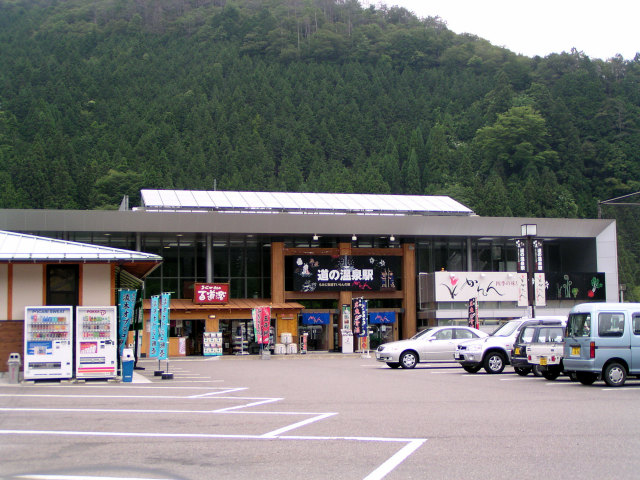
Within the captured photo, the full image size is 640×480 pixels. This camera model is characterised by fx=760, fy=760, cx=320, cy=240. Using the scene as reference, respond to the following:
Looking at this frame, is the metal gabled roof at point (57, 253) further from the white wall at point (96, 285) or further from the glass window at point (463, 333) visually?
the glass window at point (463, 333)

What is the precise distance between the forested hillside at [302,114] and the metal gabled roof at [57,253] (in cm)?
5540

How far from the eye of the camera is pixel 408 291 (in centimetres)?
4569

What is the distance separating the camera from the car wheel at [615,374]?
17859 mm

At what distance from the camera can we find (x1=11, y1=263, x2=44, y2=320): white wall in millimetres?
21359

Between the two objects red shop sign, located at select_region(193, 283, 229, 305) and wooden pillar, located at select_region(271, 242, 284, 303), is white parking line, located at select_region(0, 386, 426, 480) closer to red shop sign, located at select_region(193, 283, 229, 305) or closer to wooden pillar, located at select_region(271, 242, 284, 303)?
red shop sign, located at select_region(193, 283, 229, 305)

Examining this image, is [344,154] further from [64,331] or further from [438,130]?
[64,331]

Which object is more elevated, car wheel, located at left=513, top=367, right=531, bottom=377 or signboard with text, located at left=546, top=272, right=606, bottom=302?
signboard with text, located at left=546, top=272, right=606, bottom=302

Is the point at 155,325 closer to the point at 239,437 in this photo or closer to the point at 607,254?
the point at 239,437

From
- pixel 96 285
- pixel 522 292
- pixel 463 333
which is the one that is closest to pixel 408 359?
pixel 463 333

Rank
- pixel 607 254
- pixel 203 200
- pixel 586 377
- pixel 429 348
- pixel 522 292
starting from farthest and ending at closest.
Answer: pixel 607 254 < pixel 203 200 < pixel 522 292 < pixel 429 348 < pixel 586 377

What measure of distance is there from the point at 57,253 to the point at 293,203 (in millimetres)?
25544

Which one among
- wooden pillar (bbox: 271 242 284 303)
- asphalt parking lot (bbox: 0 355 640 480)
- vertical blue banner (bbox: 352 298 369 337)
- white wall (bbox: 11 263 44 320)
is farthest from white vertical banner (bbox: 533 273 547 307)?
white wall (bbox: 11 263 44 320)

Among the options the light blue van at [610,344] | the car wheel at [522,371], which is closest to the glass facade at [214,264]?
the car wheel at [522,371]

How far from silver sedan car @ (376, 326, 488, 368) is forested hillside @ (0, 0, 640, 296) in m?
50.3
